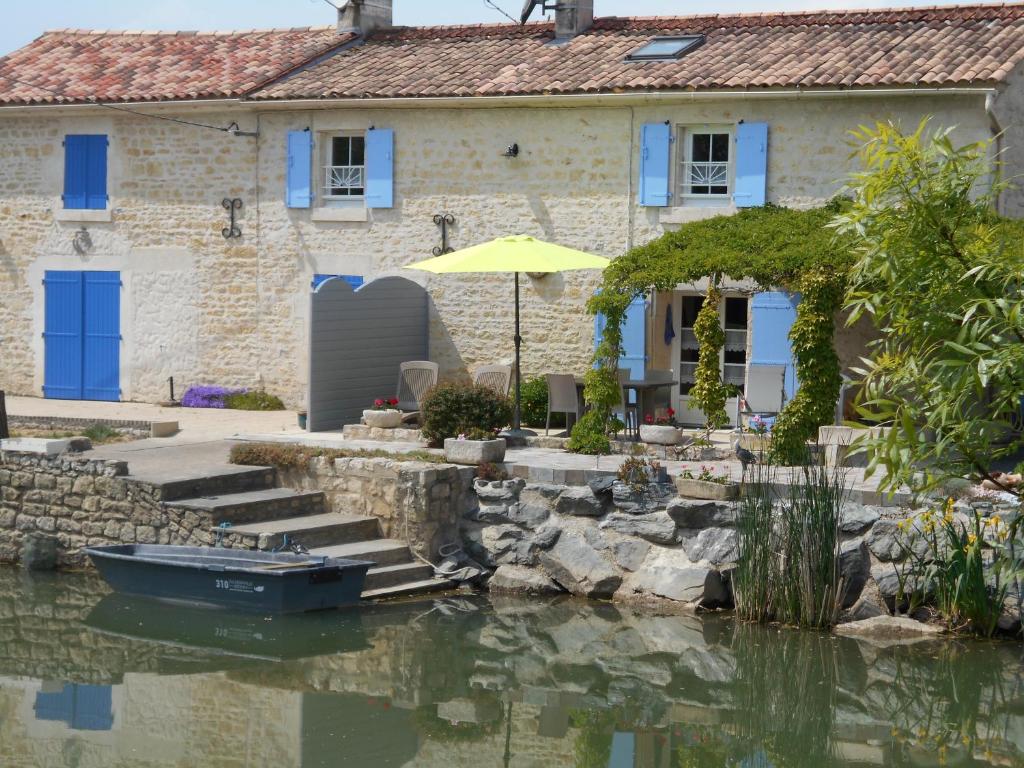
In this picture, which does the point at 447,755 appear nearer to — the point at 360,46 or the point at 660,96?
the point at 660,96

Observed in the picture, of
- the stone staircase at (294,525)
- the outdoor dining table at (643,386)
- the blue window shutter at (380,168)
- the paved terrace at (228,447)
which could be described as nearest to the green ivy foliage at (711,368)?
the paved terrace at (228,447)

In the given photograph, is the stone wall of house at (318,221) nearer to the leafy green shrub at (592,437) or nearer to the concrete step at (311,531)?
the leafy green shrub at (592,437)

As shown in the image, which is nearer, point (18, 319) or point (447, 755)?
point (447, 755)

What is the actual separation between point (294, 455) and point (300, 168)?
18.1 ft

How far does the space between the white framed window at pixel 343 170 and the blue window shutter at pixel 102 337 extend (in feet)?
10.6

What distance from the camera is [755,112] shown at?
53.7 ft

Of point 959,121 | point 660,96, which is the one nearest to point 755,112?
point 660,96

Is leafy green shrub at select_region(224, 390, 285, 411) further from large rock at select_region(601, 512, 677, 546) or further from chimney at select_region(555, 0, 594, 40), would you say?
large rock at select_region(601, 512, 677, 546)

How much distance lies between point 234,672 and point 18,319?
→ 10.7m

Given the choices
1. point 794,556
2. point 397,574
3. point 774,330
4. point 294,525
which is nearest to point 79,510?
point 294,525

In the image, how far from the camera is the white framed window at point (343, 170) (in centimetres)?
1855

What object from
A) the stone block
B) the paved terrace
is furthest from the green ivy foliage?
the stone block

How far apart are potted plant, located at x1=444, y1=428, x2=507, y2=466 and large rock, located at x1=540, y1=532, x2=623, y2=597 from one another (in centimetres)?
111

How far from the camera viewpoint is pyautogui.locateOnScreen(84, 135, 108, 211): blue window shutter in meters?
19.5
